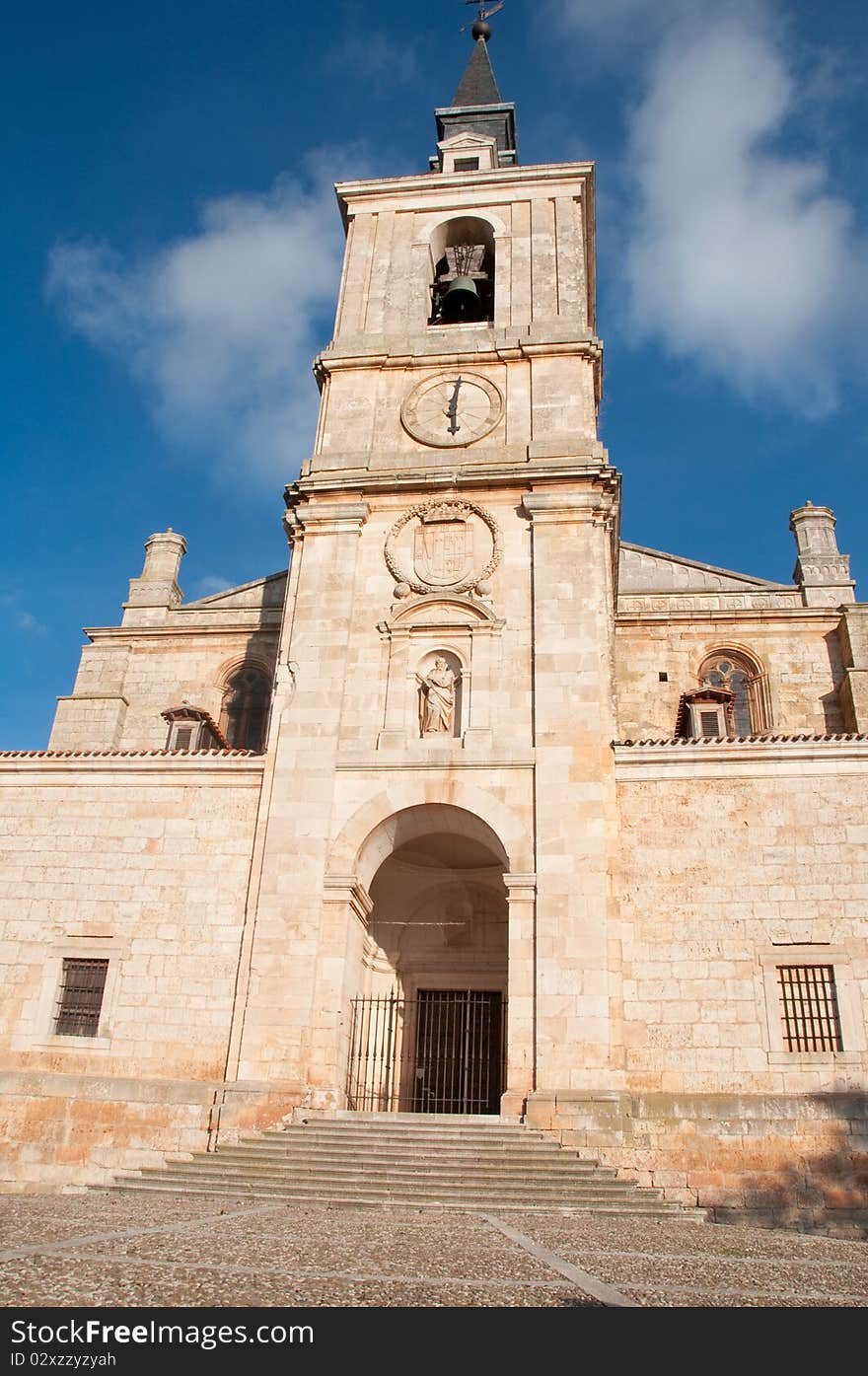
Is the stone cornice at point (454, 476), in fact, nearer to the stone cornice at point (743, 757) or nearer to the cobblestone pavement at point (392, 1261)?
the stone cornice at point (743, 757)

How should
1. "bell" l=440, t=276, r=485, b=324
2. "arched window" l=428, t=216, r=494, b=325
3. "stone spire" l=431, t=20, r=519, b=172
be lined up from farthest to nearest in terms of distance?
"stone spire" l=431, t=20, r=519, b=172, "arched window" l=428, t=216, r=494, b=325, "bell" l=440, t=276, r=485, b=324

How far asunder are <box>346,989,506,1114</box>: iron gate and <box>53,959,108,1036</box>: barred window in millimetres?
3823

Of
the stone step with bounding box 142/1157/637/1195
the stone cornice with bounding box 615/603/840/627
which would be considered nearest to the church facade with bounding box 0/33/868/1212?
the stone cornice with bounding box 615/603/840/627

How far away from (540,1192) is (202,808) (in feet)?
24.5

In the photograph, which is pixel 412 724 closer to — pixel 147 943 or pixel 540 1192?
pixel 147 943

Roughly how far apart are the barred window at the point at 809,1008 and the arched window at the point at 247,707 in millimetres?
12702

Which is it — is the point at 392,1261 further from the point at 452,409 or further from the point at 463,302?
the point at 463,302

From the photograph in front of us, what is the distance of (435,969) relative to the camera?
16.5 metres

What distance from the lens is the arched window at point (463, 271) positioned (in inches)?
816

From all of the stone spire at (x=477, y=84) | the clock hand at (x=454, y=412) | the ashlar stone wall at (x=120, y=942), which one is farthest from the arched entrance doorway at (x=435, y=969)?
the stone spire at (x=477, y=84)

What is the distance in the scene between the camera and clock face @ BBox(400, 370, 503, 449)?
718 inches

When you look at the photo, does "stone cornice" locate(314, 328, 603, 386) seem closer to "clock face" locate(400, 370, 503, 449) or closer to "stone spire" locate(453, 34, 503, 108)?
"clock face" locate(400, 370, 503, 449)

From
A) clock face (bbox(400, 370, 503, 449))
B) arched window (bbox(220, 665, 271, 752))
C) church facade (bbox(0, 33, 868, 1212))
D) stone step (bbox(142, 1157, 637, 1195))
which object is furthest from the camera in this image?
arched window (bbox(220, 665, 271, 752))
